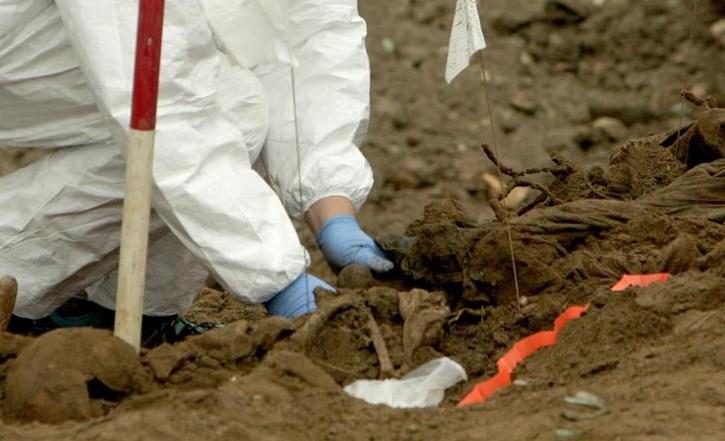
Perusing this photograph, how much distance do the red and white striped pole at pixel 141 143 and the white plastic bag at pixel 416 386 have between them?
1.56ft

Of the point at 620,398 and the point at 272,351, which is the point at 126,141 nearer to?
the point at 272,351

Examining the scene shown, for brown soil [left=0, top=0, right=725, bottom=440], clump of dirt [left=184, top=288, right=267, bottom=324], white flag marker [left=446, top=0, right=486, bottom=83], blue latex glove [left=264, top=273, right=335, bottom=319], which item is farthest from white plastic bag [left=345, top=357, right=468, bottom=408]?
clump of dirt [left=184, top=288, right=267, bottom=324]

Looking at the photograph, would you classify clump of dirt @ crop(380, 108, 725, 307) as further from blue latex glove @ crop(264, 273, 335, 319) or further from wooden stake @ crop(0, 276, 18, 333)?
wooden stake @ crop(0, 276, 18, 333)

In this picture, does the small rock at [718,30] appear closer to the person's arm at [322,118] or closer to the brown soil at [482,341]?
the brown soil at [482,341]

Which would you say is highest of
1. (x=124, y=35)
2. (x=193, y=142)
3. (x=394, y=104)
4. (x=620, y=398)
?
(x=124, y=35)

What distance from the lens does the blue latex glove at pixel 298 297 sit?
3.71m

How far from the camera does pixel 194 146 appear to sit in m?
3.61

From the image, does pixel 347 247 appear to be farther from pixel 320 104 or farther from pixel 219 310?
pixel 219 310

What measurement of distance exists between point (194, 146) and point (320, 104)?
30.9 inches

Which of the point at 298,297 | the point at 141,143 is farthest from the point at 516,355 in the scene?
the point at 141,143

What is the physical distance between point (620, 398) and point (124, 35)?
1228 mm

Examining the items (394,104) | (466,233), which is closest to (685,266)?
(466,233)

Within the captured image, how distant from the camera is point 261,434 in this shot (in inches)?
120

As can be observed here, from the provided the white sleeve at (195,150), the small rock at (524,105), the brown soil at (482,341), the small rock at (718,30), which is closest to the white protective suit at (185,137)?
the white sleeve at (195,150)
